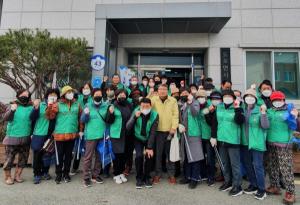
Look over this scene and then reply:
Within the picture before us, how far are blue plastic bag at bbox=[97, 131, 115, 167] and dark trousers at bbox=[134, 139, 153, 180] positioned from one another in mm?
522

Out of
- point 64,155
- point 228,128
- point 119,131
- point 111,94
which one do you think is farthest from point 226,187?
point 64,155

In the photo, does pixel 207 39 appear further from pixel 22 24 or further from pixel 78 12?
pixel 22 24

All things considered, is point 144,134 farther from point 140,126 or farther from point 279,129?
point 279,129

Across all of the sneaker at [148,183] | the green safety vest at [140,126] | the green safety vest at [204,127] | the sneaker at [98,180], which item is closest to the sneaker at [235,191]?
the green safety vest at [204,127]

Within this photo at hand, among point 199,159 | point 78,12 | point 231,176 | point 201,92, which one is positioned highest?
point 78,12

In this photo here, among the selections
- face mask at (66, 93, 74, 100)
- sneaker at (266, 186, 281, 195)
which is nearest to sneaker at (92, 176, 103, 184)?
face mask at (66, 93, 74, 100)

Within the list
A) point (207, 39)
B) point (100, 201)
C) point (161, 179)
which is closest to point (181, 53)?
point (207, 39)

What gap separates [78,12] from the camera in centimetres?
932

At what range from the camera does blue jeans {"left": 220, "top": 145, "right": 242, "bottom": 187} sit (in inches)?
161

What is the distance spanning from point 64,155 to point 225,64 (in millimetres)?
6613

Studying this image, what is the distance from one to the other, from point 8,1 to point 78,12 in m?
3.04

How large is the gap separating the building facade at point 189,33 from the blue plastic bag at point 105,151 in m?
3.57

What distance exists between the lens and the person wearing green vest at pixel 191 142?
4.46m

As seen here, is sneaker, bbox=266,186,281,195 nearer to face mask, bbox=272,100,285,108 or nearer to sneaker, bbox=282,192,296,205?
sneaker, bbox=282,192,296,205
